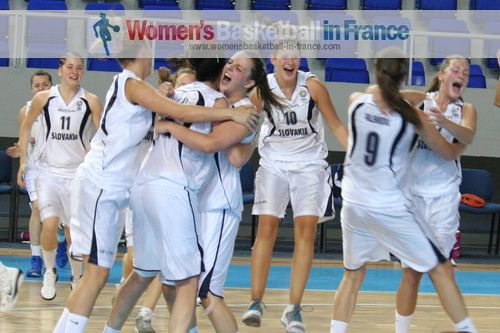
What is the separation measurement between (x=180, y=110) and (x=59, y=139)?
13.6 ft

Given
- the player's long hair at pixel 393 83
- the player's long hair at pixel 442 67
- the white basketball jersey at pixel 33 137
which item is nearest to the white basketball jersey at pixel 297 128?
the player's long hair at pixel 442 67

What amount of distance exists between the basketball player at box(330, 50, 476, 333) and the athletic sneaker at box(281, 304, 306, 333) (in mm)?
1506

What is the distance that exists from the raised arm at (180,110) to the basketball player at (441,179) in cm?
145

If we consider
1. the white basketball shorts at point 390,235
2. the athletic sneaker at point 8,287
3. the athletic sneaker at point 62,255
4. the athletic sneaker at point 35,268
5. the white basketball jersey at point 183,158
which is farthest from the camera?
the athletic sneaker at point 62,255

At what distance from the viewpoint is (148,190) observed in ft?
19.0

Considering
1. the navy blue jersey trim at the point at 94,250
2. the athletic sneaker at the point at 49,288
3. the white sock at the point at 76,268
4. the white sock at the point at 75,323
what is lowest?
the athletic sneaker at the point at 49,288

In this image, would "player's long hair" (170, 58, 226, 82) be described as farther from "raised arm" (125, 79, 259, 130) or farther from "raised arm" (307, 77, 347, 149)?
"raised arm" (307, 77, 347, 149)

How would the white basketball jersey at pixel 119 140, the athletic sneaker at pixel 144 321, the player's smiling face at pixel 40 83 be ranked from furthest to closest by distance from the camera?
the player's smiling face at pixel 40 83 < the athletic sneaker at pixel 144 321 < the white basketball jersey at pixel 119 140

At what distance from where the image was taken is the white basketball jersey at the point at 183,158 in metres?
5.82

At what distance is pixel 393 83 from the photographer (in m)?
6.12

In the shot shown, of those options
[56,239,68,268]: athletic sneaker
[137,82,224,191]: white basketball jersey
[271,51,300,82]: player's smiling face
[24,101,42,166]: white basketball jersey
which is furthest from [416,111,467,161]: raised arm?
[56,239,68,268]: athletic sneaker

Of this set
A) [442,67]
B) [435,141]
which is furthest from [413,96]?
[442,67]

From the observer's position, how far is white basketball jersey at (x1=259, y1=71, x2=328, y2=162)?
8078 millimetres

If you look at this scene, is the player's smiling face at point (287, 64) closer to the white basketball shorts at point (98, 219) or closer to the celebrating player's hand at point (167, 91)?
the celebrating player's hand at point (167, 91)
